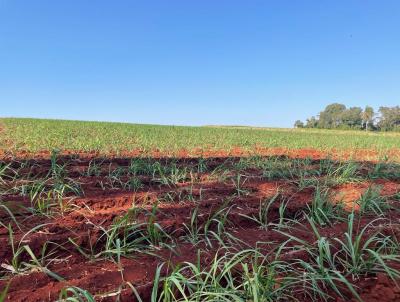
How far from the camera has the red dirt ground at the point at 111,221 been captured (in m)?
2.10

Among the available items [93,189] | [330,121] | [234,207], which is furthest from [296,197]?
[330,121]

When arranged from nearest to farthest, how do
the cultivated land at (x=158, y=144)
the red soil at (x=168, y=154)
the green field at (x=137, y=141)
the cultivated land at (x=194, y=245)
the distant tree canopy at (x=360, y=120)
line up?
the cultivated land at (x=194, y=245) → the red soil at (x=168, y=154) → the cultivated land at (x=158, y=144) → the green field at (x=137, y=141) → the distant tree canopy at (x=360, y=120)

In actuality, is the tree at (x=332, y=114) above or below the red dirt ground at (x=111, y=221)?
above

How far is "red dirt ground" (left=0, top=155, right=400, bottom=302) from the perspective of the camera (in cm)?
210

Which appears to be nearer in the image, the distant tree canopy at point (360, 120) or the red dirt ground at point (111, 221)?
the red dirt ground at point (111, 221)

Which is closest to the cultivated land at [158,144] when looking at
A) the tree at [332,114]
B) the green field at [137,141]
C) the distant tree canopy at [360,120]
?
the green field at [137,141]

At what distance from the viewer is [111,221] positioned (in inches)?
125

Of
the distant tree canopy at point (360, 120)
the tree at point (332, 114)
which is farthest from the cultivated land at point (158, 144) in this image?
the tree at point (332, 114)

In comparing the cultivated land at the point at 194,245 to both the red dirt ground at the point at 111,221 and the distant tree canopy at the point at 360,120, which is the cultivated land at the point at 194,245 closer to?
the red dirt ground at the point at 111,221

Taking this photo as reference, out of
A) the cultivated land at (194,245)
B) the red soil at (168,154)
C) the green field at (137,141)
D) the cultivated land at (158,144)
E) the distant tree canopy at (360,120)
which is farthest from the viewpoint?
the distant tree canopy at (360,120)

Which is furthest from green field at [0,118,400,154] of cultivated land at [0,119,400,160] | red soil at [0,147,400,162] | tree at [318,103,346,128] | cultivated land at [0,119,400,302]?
tree at [318,103,346,128]

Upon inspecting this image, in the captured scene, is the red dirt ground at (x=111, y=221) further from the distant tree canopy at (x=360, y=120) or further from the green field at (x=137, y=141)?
the distant tree canopy at (x=360, y=120)

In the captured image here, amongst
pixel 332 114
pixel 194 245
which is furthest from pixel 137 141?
pixel 332 114

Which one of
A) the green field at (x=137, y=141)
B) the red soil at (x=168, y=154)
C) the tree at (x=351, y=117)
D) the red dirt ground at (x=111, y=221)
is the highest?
the tree at (x=351, y=117)
